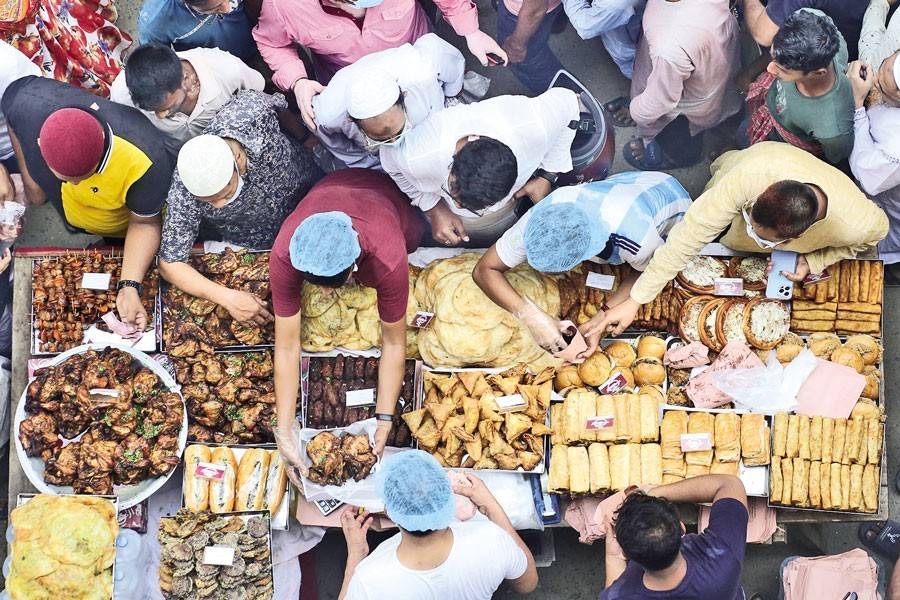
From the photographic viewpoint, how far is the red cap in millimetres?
3611

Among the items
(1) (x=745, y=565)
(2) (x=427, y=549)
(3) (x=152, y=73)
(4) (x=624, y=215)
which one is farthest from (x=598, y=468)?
(3) (x=152, y=73)

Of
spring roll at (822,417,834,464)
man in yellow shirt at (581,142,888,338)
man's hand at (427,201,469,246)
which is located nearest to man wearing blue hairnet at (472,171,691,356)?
man in yellow shirt at (581,142,888,338)

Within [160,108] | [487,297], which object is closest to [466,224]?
[487,297]

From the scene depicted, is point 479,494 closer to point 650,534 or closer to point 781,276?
point 650,534

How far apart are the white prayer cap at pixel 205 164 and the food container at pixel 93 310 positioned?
0.84 meters

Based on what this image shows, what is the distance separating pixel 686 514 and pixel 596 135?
81.7 inches

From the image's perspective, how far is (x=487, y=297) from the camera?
4066 mm

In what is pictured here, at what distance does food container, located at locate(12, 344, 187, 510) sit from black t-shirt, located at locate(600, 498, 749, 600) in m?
2.24

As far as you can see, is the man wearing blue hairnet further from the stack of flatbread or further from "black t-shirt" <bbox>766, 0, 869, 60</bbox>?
"black t-shirt" <bbox>766, 0, 869, 60</bbox>

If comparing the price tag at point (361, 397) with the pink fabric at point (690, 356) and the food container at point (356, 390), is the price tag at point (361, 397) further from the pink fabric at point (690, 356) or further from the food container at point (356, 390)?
the pink fabric at point (690, 356)

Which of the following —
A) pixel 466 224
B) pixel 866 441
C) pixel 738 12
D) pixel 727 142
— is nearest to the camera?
pixel 866 441

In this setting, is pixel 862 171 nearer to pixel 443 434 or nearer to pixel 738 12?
pixel 738 12

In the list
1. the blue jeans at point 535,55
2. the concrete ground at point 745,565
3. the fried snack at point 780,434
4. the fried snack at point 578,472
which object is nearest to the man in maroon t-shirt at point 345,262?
the fried snack at point 578,472

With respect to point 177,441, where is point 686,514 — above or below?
below
